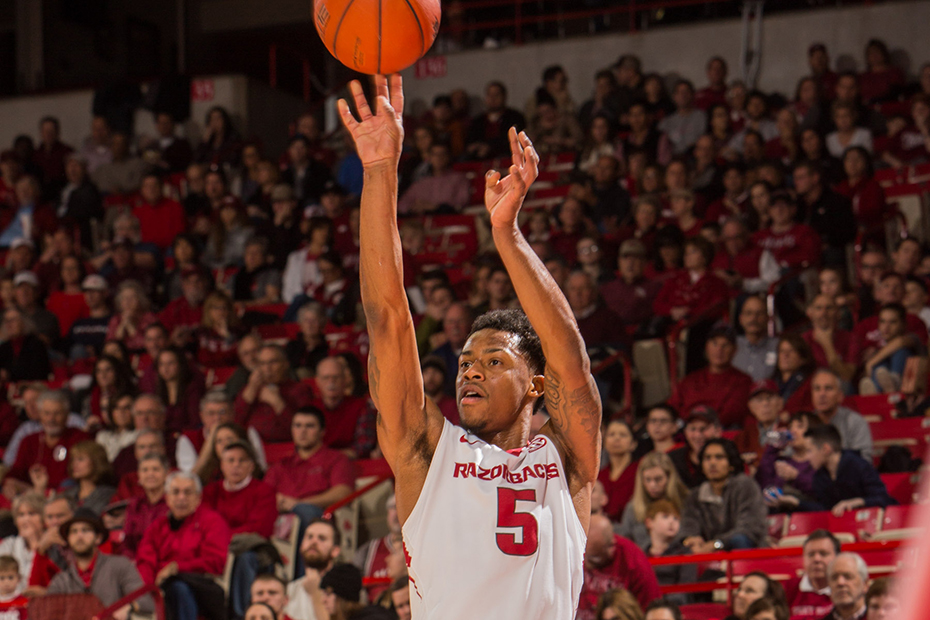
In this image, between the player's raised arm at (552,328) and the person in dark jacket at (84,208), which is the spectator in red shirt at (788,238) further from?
the person in dark jacket at (84,208)

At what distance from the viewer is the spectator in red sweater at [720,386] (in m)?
8.36

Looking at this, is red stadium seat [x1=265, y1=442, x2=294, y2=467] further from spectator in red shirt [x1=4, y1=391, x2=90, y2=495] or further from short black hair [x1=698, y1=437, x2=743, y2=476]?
short black hair [x1=698, y1=437, x2=743, y2=476]

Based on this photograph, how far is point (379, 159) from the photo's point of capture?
123 inches

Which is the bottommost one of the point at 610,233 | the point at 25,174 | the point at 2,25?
the point at 610,233

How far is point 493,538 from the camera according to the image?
2.95 metres

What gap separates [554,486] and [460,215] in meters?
9.36

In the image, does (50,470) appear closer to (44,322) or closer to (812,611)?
(44,322)

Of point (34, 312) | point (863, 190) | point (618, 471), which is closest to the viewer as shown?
point (618, 471)

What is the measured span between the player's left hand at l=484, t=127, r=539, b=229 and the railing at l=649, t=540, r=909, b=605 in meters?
3.62

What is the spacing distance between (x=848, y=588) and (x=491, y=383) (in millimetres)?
3275

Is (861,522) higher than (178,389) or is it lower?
lower

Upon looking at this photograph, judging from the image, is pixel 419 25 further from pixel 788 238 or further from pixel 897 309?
pixel 788 238

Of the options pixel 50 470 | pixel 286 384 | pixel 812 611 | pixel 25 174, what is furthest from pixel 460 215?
pixel 812 611

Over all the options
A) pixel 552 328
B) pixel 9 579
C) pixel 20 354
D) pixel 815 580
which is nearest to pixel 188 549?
pixel 9 579
